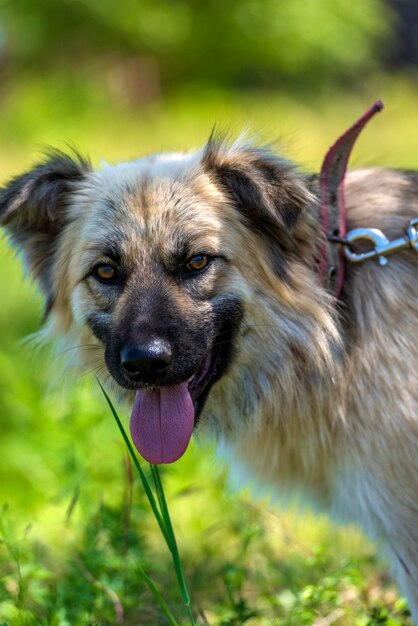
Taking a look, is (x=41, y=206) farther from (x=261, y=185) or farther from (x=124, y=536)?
(x=124, y=536)

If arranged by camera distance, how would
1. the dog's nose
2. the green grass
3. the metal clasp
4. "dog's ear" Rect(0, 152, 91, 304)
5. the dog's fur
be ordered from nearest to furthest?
the dog's nose, the dog's fur, the metal clasp, the green grass, "dog's ear" Rect(0, 152, 91, 304)

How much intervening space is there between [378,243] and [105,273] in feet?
3.30

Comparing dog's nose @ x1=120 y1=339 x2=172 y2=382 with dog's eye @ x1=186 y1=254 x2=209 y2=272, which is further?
dog's eye @ x1=186 y1=254 x2=209 y2=272

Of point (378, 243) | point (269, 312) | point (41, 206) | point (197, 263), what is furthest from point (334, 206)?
point (41, 206)

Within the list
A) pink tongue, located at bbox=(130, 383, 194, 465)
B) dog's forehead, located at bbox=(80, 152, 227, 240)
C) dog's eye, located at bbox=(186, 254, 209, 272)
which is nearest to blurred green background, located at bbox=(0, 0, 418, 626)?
pink tongue, located at bbox=(130, 383, 194, 465)

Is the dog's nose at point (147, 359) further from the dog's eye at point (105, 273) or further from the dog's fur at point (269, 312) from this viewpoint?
the dog's eye at point (105, 273)

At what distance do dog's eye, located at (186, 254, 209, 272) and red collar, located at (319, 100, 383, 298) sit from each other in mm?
435

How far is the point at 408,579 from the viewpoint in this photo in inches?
116

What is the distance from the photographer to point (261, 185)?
300 cm

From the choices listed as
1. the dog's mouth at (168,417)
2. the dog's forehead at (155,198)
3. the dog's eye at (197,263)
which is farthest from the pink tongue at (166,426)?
the dog's forehead at (155,198)

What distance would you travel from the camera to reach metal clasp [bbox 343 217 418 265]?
3.01m

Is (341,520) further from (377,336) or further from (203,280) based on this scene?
(203,280)

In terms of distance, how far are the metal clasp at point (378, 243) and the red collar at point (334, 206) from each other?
0.13 ft

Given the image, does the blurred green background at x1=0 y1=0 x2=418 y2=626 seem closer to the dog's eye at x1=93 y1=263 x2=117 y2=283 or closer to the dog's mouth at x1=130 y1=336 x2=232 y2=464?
the dog's mouth at x1=130 y1=336 x2=232 y2=464
